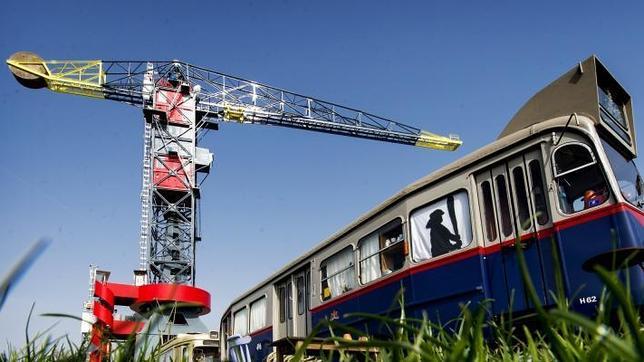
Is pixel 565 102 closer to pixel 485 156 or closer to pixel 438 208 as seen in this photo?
pixel 485 156

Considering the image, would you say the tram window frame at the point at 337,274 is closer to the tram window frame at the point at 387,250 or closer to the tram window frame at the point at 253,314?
A: the tram window frame at the point at 387,250

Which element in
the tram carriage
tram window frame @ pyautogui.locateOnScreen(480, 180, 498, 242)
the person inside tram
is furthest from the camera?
tram window frame @ pyautogui.locateOnScreen(480, 180, 498, 242)

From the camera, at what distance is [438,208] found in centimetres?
695

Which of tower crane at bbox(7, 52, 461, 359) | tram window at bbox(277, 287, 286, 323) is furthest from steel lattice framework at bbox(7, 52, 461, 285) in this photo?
tram window at bbox(277, 287, 286, 323)

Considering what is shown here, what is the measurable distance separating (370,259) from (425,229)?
1415 millimetres

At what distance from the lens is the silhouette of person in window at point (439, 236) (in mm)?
6646

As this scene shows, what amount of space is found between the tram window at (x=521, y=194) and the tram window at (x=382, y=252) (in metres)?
1.76

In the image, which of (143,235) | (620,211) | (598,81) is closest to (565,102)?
(598,81)

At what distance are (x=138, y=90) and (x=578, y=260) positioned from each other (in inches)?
1606

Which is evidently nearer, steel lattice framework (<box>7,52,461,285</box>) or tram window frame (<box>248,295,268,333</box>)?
tram window frame (<box>248,295,268,333</box>)

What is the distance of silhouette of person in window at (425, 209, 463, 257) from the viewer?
665 cm

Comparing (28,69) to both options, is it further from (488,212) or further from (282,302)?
(488,212)

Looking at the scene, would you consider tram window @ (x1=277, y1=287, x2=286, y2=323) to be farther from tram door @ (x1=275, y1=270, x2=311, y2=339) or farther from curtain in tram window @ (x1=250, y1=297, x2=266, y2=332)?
curtain in tram window @ (x1=250, y1=297, x2=266, y2=332)

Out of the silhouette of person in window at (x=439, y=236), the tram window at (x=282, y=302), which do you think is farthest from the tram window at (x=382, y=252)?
the tram window at (x=282, y=302)
